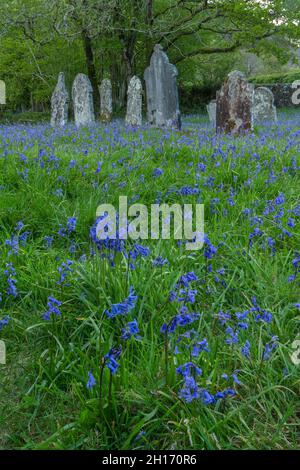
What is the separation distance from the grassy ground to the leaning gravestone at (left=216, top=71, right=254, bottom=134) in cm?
616

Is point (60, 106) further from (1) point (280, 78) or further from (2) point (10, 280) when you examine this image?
(1) point (280, 78)

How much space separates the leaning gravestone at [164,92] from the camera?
13.6m

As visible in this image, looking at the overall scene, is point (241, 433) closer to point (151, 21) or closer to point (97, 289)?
point (97, 289)

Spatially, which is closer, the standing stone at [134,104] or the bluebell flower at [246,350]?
the bluebell flower at [246,350]

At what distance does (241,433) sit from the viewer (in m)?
2.14

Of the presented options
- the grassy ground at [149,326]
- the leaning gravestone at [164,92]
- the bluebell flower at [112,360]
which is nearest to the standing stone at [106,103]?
the leaning gravestone at [164,92]

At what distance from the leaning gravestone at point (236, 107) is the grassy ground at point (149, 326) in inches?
243

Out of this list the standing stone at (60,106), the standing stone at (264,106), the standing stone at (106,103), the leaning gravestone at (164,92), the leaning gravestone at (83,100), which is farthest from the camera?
the standing stone at (264,106)

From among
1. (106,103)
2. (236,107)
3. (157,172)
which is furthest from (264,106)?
(157,172)

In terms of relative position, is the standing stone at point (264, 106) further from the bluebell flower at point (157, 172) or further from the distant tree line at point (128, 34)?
the bluebell flower at point (157, 172)

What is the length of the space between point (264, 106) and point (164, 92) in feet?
23.6

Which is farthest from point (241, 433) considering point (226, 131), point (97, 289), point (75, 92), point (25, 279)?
point (75, 92)

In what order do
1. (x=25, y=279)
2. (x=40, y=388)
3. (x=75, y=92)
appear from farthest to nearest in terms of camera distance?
(x=75, y=92) → (x=25, y=279) → (x=40, y=388)

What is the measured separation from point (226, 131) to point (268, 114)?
8.68m
